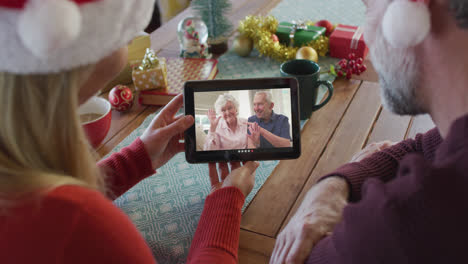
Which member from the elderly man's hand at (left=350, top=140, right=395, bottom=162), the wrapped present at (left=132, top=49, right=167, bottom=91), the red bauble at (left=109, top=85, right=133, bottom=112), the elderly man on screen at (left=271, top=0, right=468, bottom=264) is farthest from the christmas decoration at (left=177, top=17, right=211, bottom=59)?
the elderly man on screen at (left=271, top=0, right=468, bottom=264)

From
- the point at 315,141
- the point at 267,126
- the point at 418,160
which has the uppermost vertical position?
the point at 418,160

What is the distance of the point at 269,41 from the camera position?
132 centimetres

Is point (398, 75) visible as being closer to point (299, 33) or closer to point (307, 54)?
point (307, 54)

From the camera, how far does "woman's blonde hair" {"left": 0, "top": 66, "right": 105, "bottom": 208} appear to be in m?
0.43

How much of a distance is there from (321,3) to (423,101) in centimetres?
131

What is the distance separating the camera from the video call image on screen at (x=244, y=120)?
825 mm

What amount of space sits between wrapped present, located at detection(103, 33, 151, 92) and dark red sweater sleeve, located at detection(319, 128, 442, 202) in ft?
2.42

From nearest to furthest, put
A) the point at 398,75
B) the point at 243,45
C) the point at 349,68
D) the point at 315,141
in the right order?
the point at 398,75 → the point at 315,141 → the point at 349,68 → the point at 243,45

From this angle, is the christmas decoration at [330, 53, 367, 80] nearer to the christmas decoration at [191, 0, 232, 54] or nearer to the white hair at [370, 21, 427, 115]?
the christmas decoration at [191, 0, 232, 54]

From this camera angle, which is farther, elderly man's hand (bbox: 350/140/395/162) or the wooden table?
elderly man's hand (bbox: 350/140/395/162)

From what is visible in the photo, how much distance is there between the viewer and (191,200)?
82 cm

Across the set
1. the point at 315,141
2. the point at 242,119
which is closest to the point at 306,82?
the point at 315,141

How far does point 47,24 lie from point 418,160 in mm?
436

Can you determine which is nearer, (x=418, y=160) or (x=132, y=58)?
(x=418, y=160)
